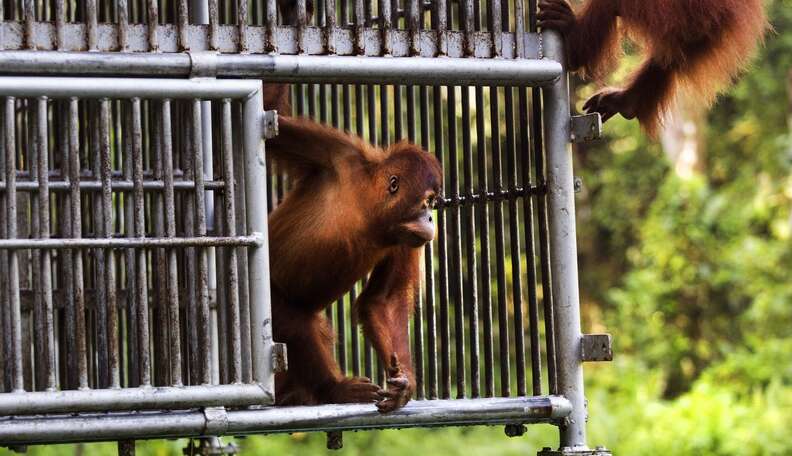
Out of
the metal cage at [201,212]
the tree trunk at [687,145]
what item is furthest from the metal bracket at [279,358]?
the tree trunk at [687,145]

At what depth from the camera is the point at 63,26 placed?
3.22m

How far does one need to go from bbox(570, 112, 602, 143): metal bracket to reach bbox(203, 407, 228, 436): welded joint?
1276 millimetres

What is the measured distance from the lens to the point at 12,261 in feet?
10.1

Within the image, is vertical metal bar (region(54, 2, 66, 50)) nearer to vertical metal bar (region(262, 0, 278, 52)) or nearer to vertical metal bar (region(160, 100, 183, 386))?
vertical metal bar (region(160, 100, 183, 386))

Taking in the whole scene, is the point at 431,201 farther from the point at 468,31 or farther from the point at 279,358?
the point at 279,358

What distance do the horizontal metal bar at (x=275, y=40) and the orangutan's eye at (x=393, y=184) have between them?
0.52m

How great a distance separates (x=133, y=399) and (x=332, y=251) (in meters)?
1.13

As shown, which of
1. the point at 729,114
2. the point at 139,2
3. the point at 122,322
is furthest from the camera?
the point at 729,114

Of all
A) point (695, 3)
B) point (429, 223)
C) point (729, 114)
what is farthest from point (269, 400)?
point (729, 114)

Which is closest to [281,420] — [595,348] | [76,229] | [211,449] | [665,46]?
[211,449]

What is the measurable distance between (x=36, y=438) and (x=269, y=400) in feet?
1.85

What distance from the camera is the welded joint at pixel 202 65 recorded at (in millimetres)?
3268

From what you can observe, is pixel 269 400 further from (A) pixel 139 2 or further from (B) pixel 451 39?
(A) pixel 139 2

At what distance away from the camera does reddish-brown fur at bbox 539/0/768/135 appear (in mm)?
4000
